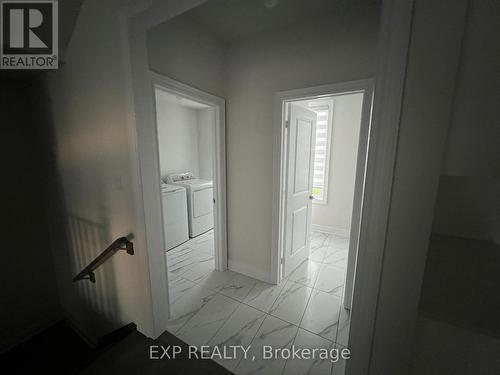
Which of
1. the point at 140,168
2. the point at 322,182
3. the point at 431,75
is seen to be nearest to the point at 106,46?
the point at 140,168

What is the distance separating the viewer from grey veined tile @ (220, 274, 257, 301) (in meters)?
2.04

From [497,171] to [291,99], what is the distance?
1.62 metres

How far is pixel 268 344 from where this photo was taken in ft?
4.98

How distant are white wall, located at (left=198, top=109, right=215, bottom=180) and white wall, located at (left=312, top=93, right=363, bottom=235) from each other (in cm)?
251

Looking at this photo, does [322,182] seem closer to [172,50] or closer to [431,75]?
[172,50]

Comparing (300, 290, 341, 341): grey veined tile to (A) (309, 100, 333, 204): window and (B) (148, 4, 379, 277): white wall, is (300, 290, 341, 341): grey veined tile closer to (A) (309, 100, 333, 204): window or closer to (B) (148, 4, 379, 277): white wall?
(B) (148, 4, 379, 277): white wall

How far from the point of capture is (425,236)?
0.51 m

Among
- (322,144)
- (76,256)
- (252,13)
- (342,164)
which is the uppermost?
(252,13)

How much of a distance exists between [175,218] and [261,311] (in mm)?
1927

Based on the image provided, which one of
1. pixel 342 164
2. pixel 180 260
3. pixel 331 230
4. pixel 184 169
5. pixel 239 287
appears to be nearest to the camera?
pixel 239 287

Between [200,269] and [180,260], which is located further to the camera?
[180,260]

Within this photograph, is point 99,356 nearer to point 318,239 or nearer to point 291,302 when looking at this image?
point 291,302

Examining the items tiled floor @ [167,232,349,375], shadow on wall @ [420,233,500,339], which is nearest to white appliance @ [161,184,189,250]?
tiled floor @ [167,232,349,375]

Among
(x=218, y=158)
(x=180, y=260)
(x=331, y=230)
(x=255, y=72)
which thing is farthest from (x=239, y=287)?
(x=255, y=72)
